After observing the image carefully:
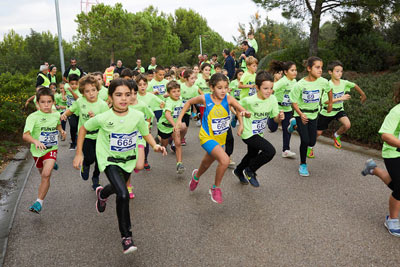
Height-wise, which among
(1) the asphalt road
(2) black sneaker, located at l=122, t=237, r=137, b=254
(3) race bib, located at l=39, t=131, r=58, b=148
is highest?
(3) race bib, located at l=39, t=131, r=58, b=148

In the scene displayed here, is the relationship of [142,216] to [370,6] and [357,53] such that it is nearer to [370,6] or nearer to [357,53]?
[370,6]

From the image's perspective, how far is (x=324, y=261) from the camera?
328cm

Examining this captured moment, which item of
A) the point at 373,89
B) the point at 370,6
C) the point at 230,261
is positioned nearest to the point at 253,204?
the point at 230,261

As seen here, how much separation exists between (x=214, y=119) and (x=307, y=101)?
7.01 feet

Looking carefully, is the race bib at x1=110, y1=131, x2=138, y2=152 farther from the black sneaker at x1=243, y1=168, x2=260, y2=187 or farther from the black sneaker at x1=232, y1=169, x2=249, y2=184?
the black sneaker at x1=232, y1=169, x2=249, y2=184

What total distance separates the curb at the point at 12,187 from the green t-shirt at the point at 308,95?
15.2ft

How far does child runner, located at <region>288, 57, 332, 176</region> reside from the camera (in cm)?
582

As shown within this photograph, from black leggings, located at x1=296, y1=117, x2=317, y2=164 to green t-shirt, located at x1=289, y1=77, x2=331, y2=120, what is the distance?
0.47 feet

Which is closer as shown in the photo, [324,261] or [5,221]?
[324,261]

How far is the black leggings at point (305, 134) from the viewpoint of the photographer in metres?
5.85

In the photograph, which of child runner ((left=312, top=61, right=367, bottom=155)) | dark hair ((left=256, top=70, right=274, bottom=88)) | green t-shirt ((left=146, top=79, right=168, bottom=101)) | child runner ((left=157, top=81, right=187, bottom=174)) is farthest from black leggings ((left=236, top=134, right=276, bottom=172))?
green t-shirt ((left=146, top=79, right=168, bottom=101))

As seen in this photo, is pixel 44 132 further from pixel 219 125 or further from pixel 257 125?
pixel 257 125

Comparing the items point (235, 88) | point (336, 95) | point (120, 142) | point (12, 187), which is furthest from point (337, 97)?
point (12, 187)

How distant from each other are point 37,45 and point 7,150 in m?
38.8
